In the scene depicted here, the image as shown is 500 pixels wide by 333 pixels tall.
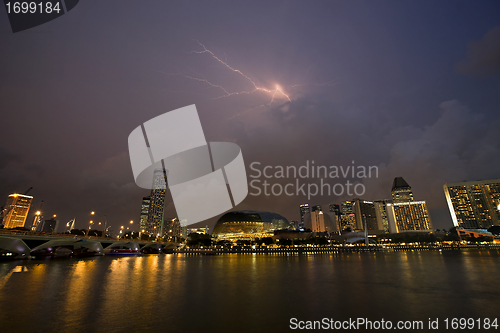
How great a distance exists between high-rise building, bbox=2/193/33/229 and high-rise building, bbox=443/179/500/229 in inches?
13349

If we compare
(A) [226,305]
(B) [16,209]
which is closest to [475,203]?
(A) [226,305]

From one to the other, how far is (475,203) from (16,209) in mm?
352098

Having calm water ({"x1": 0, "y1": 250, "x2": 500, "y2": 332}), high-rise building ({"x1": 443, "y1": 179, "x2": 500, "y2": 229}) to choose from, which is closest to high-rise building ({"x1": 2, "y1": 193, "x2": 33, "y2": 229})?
calm water ({"x1": 0, "y1": 250, "x2": 500, "y2": 332})

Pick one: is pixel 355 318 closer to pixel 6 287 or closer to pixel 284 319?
pixel 284 319

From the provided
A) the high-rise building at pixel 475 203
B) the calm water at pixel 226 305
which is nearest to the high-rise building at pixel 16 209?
the calm water at pixel 226 305

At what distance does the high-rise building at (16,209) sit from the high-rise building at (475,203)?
1112 feet

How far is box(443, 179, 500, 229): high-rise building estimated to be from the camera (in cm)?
17962

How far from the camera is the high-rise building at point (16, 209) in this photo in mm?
170875

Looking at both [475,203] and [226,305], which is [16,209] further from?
[475,203]

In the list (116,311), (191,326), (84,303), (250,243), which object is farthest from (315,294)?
(250,243)

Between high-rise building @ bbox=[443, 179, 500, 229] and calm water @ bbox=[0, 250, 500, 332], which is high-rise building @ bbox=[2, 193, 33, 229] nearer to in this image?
calm water @ bbox=[0, 250, 500, 332]

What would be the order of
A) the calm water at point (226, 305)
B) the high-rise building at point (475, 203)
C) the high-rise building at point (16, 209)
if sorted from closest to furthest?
the calm water at point (226, 305)
the high-rise building at point (16, 209)
the high-rise building at point (475, 203)

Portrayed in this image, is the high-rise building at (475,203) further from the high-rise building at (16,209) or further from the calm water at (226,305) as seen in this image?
the high-rise building at (16,209)

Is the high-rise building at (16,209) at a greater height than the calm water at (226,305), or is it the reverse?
the high-rise building at (16,209)
